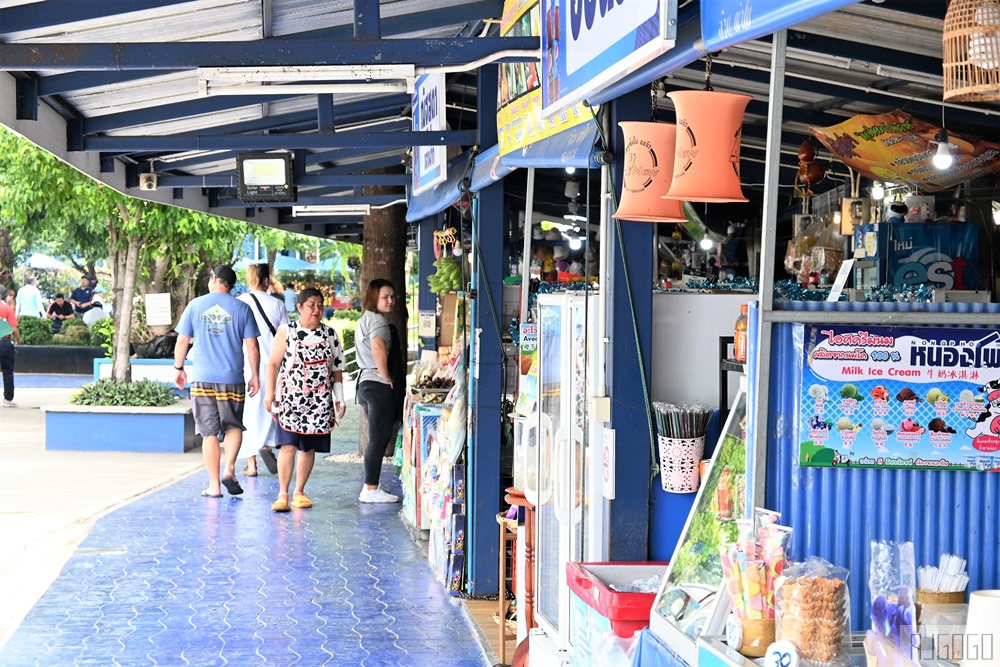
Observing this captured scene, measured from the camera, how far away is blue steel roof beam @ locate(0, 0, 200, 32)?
512 centimetres

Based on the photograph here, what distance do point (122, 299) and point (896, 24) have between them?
10792 millimetres

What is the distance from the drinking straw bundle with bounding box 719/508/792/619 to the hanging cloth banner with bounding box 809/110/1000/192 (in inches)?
137

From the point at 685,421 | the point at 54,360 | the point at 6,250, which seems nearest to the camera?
the point at 685,421

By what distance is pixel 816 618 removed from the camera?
2496 millimetres

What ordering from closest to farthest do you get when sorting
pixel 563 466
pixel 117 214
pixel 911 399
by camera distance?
pixel 911 399, pixel 563 466, pixel 117 214

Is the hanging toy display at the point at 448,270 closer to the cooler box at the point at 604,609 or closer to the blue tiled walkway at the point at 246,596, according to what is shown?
the blue tiled walkway at the point at 246,596

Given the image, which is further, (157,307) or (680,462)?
(157,307)

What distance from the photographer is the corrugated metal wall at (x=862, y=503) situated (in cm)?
282

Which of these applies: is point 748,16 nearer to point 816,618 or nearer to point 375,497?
point 816,618

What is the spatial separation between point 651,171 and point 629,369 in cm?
69

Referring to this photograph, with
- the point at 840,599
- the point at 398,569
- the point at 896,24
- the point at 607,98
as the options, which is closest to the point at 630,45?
the point at 607,98

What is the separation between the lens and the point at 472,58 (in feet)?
15.3

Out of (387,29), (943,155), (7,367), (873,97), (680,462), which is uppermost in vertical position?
(387,29)

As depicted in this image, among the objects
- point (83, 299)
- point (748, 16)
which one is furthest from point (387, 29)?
point (83, 299)
